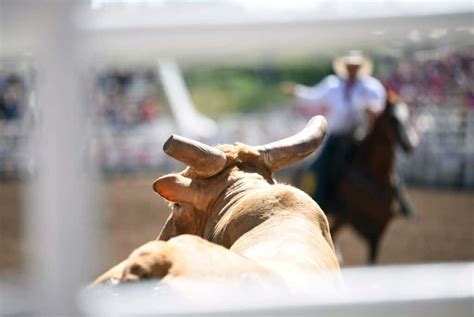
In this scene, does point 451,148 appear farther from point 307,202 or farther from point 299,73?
point 307,202

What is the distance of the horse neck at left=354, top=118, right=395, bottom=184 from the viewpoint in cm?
1203

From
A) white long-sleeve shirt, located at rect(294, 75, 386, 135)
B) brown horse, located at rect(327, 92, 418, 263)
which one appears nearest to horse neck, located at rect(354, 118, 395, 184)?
brown horse, located at rect(327, 92, 418, 263)

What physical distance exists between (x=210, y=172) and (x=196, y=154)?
302mm

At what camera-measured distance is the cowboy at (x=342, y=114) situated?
1205cm

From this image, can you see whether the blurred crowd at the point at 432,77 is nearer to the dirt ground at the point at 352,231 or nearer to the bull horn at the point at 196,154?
the dirt ground at the point at 352,231

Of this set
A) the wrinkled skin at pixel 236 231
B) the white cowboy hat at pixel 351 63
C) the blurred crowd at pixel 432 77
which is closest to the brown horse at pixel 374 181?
the white cowboy hat at pixel 351 63

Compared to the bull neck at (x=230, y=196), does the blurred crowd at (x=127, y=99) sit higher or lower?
lower

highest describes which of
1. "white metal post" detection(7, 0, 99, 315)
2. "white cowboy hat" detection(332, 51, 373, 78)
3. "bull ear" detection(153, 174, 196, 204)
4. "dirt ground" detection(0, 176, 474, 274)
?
"white metal post" detection(7, 0, 99, 315)

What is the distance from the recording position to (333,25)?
203 cm

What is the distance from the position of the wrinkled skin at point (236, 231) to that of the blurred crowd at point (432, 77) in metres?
15.7

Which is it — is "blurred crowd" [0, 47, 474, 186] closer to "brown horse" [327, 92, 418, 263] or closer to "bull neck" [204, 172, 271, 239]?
"brown horse" [327, 92, 418, 263]

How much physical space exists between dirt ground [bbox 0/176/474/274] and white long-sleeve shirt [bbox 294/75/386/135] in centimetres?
164

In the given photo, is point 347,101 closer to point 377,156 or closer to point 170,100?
point 377,156

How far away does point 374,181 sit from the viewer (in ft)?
39.3
